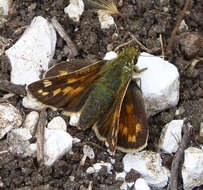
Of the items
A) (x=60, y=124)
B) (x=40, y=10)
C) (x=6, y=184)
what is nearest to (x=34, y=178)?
(x=6, y=184)

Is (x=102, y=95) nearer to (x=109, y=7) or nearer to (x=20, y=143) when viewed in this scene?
(x=20, y=143)

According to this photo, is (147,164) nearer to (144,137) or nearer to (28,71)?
(144,137)

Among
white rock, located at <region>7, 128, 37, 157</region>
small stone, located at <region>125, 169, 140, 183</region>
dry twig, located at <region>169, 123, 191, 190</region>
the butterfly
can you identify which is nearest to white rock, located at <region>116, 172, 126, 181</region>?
small stone, located at <region>125, 169, 140, 183</region>

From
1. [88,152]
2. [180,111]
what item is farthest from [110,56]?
[88,152]

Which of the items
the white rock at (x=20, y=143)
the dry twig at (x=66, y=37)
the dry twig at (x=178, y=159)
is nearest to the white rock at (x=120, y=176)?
the dry twig at (x=178, y=159)

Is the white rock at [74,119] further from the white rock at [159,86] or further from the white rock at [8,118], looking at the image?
the white rock at [159,86]

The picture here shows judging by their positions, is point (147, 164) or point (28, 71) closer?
point (147, 164)
